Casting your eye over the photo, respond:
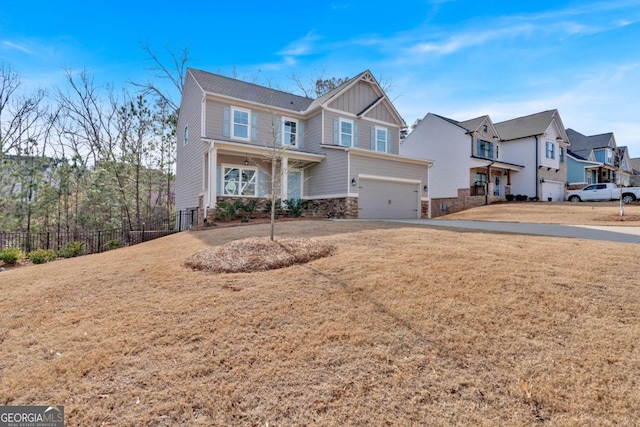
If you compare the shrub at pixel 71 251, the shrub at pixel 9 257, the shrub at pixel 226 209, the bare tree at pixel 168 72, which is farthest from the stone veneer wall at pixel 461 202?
the shrub at pixel 9 257

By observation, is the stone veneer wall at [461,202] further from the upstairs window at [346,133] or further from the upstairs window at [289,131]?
the upstairs window at [289,131]

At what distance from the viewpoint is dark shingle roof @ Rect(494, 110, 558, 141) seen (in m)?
26.2

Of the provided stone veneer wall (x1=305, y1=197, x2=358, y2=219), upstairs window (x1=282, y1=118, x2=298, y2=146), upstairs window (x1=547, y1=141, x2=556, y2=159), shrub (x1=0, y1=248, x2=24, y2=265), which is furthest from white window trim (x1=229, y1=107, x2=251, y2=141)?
upstairs window (x1=547, y1=141, x2=556, y2=159)

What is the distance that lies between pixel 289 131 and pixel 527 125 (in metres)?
22.9

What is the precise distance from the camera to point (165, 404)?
2.38m

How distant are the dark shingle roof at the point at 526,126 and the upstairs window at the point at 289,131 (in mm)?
20754

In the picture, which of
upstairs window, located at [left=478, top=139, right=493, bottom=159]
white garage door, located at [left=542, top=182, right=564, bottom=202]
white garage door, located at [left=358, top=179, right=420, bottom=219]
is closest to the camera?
white garage door, located at [left=358, top=179, right=420, bottom=219]

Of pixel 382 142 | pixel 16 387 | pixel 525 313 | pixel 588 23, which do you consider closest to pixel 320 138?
pixel 382 142

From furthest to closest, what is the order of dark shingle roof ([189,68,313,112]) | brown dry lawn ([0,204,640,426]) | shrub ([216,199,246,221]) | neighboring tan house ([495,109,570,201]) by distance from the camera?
neighboring tan house ([495,109,570,201]), dark shingle roof ([189,68,313,112]), shrub ([216,199,246,221]), brown dry lawn ([0,204,640,426])

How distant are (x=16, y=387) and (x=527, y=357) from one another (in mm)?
4589

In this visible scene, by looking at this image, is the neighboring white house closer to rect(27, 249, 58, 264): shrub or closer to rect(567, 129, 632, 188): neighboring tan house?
rect(567, 129, 632, 188): neighboring tan house

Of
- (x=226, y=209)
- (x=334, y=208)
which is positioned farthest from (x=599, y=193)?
(x=226, y=209)

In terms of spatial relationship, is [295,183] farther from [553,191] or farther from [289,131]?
[553,191]

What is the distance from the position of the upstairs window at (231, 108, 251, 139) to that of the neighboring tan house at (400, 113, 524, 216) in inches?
651
